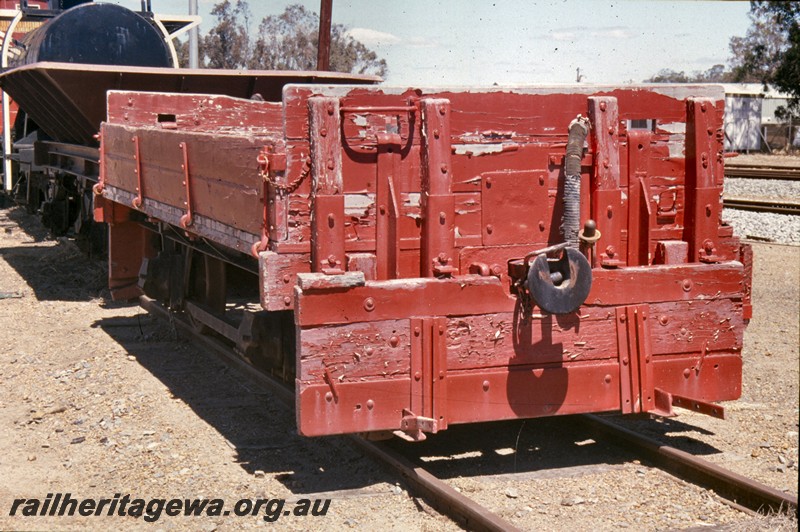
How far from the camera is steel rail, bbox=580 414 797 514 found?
4.73 metres

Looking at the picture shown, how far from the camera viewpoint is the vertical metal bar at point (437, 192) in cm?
505

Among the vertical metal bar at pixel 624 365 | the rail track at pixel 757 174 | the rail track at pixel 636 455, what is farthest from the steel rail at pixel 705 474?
the rail track at pixel 757 174

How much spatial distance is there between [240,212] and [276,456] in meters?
1.40

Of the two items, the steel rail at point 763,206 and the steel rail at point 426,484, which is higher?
the steel rail at point 763,206

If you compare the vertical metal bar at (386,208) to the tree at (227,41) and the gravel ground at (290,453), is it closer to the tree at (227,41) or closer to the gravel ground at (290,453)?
the gravel ground at (290,453)

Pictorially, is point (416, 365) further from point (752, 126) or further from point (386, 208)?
point (752, 126)

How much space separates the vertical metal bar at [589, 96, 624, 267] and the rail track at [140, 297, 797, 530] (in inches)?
41.0

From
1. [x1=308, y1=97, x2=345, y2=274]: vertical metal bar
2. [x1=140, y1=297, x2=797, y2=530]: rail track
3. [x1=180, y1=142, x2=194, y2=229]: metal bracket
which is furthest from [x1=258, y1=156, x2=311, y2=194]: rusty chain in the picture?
[x1=180, y1=142, x2=194, y2=229]: metal bracket

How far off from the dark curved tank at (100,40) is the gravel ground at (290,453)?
600cm

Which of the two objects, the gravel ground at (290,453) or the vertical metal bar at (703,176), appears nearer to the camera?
the gravel ground at (290,453)

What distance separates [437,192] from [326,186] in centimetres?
56

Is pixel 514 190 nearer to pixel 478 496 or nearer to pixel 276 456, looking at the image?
pixel 478 496

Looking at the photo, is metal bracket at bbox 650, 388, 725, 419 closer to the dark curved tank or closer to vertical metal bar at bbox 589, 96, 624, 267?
vertical metal bar at bbox 589, 96, 624, 267

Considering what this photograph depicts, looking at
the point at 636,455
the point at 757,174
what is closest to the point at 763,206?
the point at 757,174
